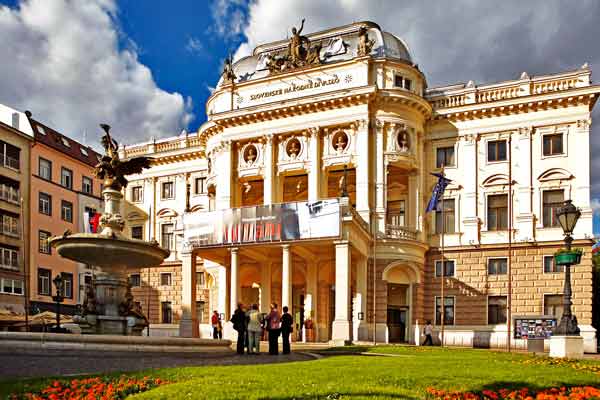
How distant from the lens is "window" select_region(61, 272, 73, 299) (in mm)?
57562

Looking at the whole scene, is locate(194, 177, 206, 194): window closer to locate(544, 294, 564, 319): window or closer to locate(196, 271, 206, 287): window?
locate(196, 271, 206, 287): window

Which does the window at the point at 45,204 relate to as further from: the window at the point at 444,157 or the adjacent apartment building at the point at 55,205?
the window at the point at 444,157

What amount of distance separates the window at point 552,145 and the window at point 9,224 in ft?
140

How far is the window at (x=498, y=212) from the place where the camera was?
42.4 meters

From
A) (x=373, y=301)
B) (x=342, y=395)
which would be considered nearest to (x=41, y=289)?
(x=373, y=301)

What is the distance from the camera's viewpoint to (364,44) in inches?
1700

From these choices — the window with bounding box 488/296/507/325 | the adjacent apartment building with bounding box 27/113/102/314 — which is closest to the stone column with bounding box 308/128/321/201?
the window with bounding box 488/296/507/325

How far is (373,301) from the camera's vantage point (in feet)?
129

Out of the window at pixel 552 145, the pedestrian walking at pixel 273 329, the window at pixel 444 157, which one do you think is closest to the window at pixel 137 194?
the window at pixel 444 157

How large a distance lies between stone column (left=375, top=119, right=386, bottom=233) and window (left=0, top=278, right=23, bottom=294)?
31.2m

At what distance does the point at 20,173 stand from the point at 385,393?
5156 centimetres

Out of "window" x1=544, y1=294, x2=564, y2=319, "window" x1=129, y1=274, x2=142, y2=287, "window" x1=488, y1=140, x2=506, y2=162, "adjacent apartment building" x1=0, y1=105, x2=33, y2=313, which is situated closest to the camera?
"window" x1=544, y1=294, x2=564, y2=319

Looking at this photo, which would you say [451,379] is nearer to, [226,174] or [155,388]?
[155,388]

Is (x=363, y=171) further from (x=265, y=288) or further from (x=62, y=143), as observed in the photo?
(x=62, y=143)
